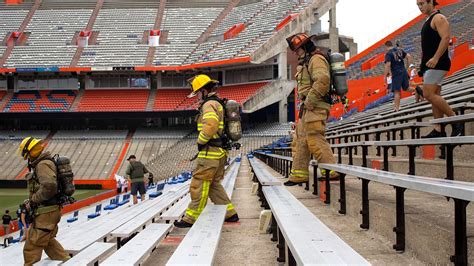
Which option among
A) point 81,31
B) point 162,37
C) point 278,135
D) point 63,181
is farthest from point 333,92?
point 81,31

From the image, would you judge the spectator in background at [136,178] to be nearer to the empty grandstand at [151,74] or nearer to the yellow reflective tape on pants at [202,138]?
the empty grandstand at [151,74]

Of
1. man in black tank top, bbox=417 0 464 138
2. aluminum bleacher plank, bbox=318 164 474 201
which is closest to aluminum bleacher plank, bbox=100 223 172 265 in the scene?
aluminum bleacher plank, bbox=318 164 474 201

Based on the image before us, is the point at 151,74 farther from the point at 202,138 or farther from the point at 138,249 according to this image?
the point at 138,249

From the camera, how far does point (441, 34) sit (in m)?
4.82

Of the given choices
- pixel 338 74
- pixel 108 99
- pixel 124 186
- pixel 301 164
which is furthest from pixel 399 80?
pixel 108 99

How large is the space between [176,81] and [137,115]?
456 cm

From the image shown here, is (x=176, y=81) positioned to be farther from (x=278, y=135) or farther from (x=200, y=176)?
(x=200, y=176)

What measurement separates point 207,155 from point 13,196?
20980mm

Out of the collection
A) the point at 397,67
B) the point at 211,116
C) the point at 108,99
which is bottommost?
the point at 211,116

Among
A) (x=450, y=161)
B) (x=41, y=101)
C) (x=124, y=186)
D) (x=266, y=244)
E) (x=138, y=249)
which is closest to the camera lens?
(x=138, y=249)

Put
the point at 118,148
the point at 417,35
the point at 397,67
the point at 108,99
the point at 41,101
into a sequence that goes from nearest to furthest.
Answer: the point at 397,67
the point at 417,35
the point at 118,148
the point at 41,101
the point at 108,99

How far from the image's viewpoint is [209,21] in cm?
4312

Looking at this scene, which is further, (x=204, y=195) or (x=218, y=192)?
(x=218, y=192)

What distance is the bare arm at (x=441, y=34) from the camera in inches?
188
